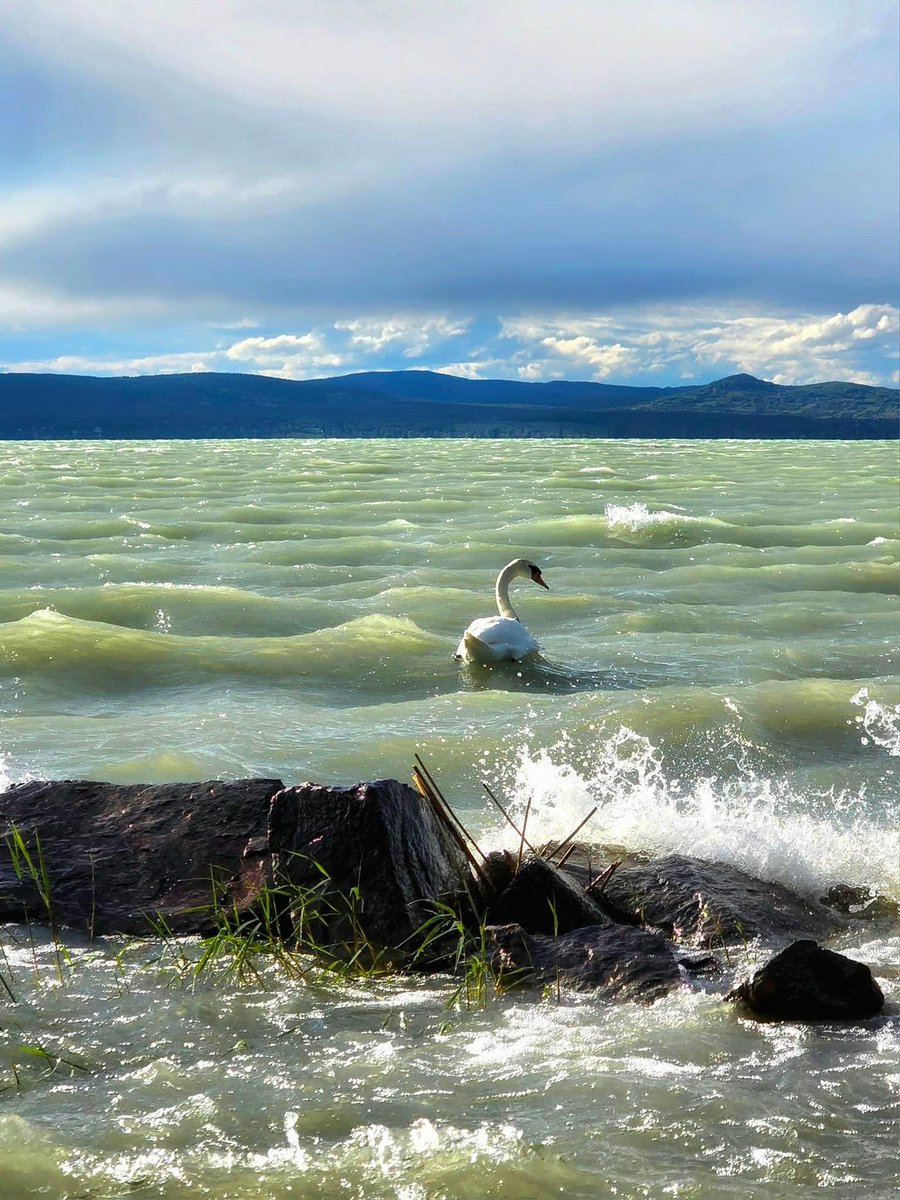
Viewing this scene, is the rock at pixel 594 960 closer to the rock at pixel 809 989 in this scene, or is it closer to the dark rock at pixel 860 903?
the rock at pixel 809 989

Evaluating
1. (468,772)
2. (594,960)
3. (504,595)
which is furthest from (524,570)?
(594,960)

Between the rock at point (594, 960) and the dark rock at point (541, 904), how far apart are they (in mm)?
147

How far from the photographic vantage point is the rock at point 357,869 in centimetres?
536

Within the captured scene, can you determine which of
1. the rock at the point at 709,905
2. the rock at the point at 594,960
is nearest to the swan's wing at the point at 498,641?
the rock at the point at 709,905

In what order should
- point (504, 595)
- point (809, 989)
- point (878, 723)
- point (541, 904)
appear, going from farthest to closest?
1. point (504, 595)
2. point (878, 723)
3. point (541, 904)
4. point (809, 989)

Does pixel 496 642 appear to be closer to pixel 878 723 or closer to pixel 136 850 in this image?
pixel 878 723

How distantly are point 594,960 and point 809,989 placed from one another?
91cm

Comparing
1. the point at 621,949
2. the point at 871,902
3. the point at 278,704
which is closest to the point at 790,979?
the point at 621,949

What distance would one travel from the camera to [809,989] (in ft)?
15.3

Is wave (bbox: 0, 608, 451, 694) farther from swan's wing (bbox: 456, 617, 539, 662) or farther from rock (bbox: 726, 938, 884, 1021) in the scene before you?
rock (bbox: 726, 938, 884, 1021)

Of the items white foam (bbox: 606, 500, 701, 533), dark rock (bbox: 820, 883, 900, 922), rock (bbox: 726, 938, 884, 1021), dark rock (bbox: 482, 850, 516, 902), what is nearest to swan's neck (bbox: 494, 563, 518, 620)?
dark rock (bbox: 820, 883, 900, 922)

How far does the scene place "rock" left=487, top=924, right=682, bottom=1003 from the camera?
502 centimetres

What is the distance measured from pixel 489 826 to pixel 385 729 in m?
2.65

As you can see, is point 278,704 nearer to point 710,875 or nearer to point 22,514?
point 710,875
